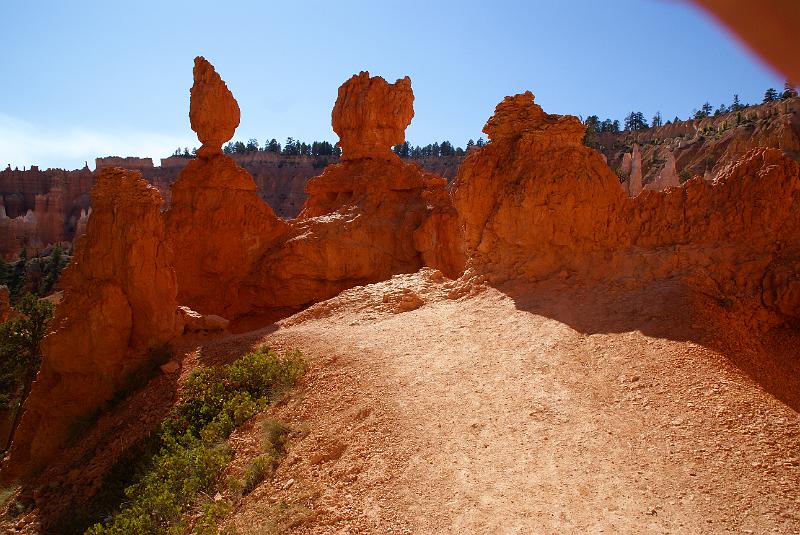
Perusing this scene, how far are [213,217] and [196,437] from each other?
10.5 meters

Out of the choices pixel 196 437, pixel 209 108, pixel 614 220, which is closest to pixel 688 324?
pixel 614 220

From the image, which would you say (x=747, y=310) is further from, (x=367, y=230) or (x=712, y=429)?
(x=367, y=230)

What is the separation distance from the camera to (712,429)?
5.50 m

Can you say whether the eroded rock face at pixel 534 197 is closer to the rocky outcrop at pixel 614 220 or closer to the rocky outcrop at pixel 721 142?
the rocky outcrop at pixel 614 220

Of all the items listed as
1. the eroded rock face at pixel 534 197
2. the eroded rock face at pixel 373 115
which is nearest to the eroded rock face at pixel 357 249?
the eroded rock face at pixel 373 115

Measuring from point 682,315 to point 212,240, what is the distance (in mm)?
14210

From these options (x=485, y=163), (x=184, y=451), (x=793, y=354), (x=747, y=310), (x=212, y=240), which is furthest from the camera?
(x=212, y=240)

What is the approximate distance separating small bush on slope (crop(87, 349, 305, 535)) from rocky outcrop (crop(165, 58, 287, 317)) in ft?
27.5

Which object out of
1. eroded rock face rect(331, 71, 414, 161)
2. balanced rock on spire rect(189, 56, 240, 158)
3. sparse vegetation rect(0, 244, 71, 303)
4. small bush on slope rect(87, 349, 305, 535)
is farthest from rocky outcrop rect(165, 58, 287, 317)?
sparse vegetation rect(0, 244, 71, 303)

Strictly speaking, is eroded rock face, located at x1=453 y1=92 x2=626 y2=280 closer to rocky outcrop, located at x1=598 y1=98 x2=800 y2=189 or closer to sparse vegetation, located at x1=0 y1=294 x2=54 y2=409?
sparse vegetation, located at x1=0 y1=294 x2=54 y2=409

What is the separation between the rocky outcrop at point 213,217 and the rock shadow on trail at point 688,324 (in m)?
11.8

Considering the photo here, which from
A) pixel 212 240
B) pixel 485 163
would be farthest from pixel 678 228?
pixel 212 240

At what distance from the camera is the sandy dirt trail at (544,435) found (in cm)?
476

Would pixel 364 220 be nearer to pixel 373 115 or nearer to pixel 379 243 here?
pixel 379 243
